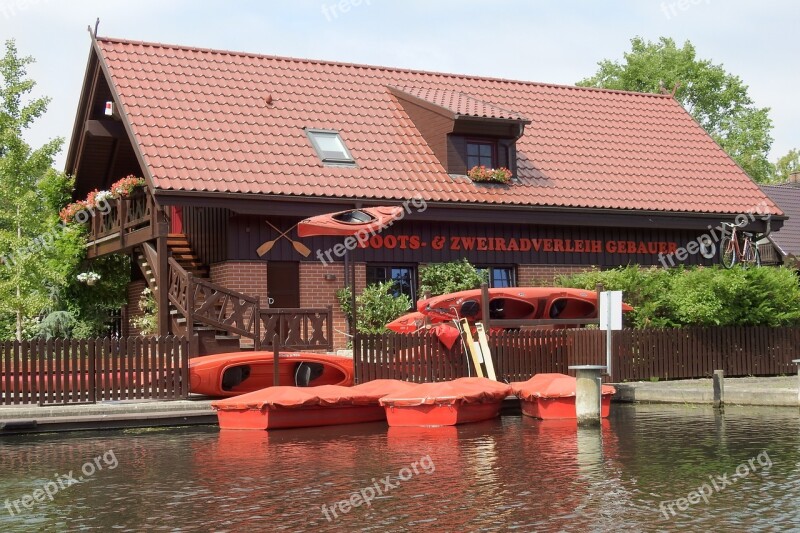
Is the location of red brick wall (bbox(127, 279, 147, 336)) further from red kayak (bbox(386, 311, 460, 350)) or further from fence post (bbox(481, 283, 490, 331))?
fence post (bbox(481, 283, 490, 331))

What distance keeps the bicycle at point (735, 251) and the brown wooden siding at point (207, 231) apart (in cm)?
1296

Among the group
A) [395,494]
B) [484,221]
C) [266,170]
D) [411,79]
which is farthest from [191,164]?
[395,494]

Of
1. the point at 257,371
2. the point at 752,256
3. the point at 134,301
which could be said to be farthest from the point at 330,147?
the point at 752,256

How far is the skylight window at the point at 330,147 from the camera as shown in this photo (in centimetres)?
2658

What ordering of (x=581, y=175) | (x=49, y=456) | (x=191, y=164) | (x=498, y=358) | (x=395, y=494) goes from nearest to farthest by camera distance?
(x=395, y=494), (x=49, y=456), (x=498, y=358), (x=191, y=164), (x=581, y=175)

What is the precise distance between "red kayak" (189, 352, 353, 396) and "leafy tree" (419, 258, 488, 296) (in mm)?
5581

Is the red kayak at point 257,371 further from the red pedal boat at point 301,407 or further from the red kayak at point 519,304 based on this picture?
the red kayak at point 519,304

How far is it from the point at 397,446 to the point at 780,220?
19514 millimetres

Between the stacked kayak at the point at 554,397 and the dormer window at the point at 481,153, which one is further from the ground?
the dormer window at the point at 481,153

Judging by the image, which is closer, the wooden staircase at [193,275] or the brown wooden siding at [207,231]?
the wooden staircase at [193,275]

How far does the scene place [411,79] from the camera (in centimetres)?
3209

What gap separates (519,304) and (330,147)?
658 centimetres

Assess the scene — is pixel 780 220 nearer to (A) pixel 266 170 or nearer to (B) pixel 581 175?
(B) pixel 581 175
